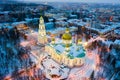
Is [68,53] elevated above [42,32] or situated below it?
below

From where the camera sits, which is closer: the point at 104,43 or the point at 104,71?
the point at 104,71

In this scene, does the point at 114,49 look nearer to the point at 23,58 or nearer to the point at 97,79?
the point at 97,79

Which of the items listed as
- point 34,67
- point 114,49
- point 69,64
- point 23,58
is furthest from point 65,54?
point 114,49

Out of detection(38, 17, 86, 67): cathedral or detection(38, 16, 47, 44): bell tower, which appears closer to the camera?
detection(38, 17, 86, 67): cathedral

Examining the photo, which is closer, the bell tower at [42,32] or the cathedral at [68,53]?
the cathedral at [68,53]

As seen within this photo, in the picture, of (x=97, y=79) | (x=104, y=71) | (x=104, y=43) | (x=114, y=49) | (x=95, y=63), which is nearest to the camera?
(x=97, y=79)

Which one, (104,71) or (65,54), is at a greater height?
(65,54)

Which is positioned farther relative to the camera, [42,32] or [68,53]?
[42,32]

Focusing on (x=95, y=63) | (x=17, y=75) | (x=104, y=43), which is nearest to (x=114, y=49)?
(x=104, y=43)

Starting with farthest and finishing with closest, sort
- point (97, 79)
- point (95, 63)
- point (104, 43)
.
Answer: point (104, 43), point (95, 63), point (97, 79)

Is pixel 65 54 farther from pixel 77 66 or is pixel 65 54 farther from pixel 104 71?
pixel 104 71
